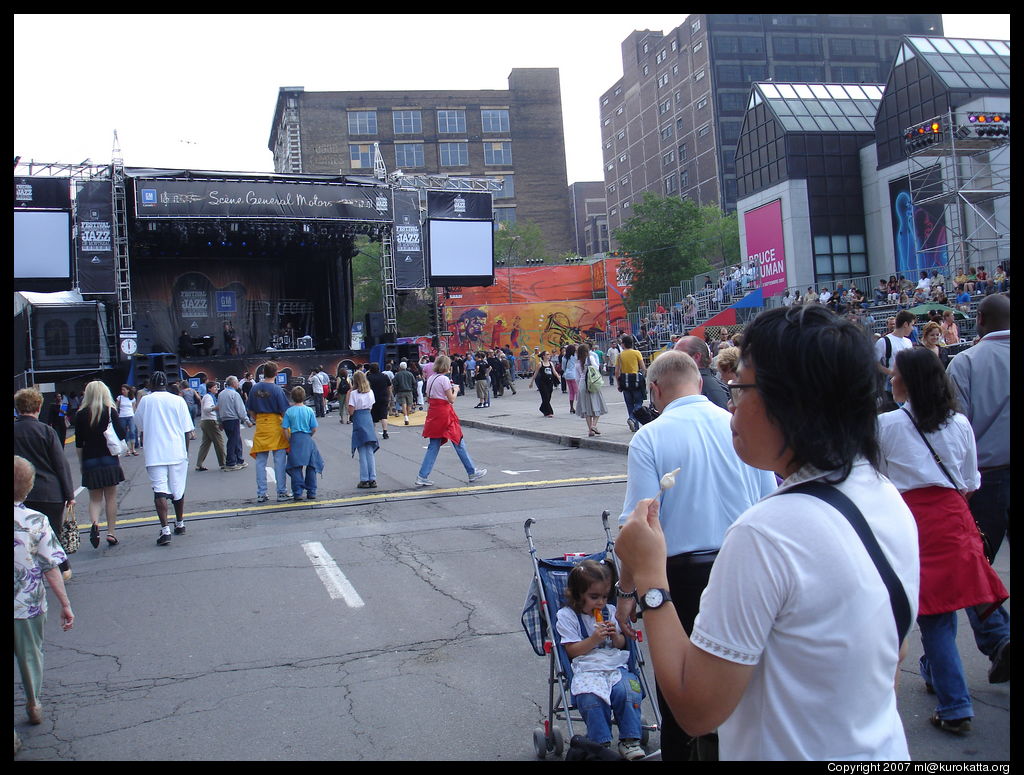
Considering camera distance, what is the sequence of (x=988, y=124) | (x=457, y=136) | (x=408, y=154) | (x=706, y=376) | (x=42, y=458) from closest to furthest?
(x=706, y=376), (x=42, y=458), (x=988, y=124), (x=408, y=154), (x=457, y=136)

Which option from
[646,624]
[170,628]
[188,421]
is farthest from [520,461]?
[646,624]

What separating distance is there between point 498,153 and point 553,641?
79891 millimetres

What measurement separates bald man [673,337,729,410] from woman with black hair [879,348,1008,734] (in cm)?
173

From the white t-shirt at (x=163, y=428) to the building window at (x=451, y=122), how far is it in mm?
72881

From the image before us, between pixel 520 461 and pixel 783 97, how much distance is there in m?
35.1

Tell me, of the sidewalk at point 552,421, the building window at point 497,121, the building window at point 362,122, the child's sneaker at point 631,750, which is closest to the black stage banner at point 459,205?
the sidewalk at point 552,421

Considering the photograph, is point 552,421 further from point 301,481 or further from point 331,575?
point 331,575

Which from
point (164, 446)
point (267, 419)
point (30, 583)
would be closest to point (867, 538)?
point (30, 583)

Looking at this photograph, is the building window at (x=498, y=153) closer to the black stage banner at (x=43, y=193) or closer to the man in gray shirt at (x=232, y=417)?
the black stage banner at (x=43, y=193)

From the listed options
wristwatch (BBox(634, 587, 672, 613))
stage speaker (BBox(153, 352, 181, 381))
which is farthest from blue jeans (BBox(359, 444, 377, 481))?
stage speaker (BBox(153, 352, 181, 381))

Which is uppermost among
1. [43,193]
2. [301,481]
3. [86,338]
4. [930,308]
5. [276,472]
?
[43,193]

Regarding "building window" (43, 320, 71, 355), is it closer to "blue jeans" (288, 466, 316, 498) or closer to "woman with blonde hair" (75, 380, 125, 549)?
"blue jeans" (288, 466, 316, 498)

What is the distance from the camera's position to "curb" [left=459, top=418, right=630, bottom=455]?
50.8 feet

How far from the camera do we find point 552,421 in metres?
21.4
